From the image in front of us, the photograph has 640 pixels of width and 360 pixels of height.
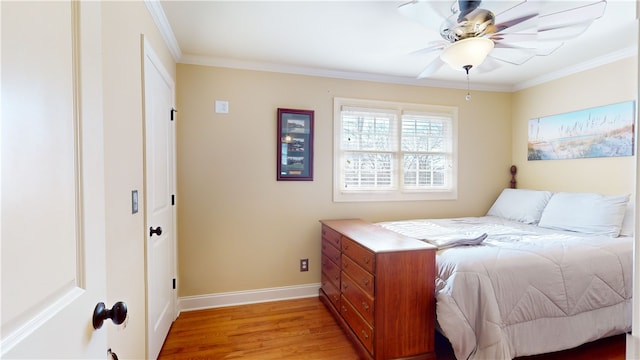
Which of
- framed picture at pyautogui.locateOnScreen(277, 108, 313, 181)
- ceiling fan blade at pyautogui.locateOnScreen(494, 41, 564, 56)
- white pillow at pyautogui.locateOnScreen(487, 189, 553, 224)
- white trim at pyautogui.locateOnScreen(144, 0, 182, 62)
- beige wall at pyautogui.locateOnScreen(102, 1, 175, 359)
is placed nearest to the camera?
beige wall at pyautogui.locateOnScreen(102, 1, 175, 359)

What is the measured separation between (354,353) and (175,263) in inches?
68.3

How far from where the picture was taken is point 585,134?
117 inches

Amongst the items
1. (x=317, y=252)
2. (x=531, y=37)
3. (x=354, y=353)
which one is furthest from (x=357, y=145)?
(x=354, y=353)

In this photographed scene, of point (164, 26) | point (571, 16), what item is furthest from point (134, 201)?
point (571, 16)

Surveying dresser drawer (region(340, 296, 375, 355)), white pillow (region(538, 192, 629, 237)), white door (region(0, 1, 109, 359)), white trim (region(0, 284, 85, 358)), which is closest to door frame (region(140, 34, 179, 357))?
white door (region(0, 1, 109, 359))

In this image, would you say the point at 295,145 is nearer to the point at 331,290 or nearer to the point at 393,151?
the point at 393,151

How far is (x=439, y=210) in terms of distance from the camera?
3529 millimetres

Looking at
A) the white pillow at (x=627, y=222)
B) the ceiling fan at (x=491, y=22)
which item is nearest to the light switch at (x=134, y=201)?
the ceiling fan at (x=491, y=22)

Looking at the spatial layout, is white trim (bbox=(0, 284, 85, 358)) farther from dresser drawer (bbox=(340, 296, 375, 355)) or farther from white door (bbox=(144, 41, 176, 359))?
dresser drawer (bbox=(340, 296, 375, 355))

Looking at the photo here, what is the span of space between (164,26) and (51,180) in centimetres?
203

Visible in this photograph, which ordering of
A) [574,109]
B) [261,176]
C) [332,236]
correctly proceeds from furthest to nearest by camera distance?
[574,109] < [261,176] < [332,236]

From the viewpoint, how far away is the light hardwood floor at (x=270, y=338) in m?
2.06

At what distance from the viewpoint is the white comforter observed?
1759 mm

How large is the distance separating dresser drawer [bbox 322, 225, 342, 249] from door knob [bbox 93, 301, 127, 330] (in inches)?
75.2
